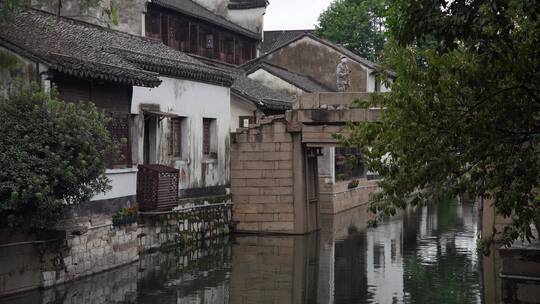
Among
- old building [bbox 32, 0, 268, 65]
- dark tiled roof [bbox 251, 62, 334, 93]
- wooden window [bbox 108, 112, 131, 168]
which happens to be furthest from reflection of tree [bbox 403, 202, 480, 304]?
old building [bbox 32, 0, 268, 65]

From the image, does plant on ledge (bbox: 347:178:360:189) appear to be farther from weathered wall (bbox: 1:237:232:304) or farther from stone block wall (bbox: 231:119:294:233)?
weathered wall (bbox: 1:237:232:304)

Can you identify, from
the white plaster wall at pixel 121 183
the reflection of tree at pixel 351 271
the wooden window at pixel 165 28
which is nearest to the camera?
the reflection of tree at pixel 351 271

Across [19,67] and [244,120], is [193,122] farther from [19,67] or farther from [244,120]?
[19,67]

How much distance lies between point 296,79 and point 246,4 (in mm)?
6244

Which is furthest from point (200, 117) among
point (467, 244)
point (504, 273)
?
point (504, 273)

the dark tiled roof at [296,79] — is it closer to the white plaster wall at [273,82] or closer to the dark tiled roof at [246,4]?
the white plaster wall at [273,82]

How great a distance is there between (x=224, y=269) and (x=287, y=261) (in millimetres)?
2330

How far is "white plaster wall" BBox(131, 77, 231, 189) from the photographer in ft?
75.5

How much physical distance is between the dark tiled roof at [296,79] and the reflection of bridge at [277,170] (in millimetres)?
9641

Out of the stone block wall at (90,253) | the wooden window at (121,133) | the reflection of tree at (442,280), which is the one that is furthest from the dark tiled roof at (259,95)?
the stone block wall at (90,253)

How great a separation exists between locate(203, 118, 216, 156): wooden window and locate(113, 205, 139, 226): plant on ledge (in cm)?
628

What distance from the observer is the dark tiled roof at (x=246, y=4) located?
138 feet

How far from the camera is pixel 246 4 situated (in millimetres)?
42125

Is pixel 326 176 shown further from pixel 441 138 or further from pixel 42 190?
pixel 441 138
